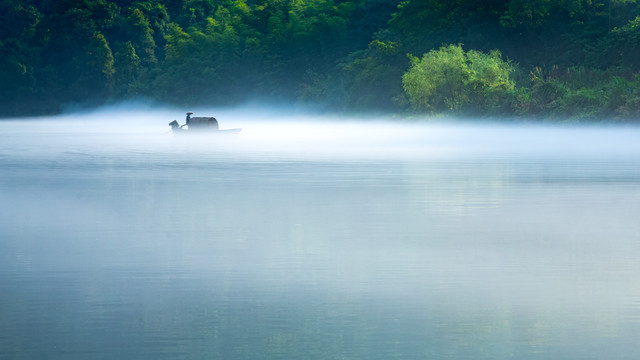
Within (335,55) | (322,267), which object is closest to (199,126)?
(335,55)

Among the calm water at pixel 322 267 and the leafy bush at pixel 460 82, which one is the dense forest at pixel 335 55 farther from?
the calm water at pixel 322 267

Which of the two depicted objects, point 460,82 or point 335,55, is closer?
point 460,82

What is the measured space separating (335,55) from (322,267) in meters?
79.1

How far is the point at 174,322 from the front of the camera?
23.2ft

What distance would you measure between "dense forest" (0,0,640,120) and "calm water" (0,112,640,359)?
3212 centimetres

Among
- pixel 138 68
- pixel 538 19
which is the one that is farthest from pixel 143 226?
pixel 138 68

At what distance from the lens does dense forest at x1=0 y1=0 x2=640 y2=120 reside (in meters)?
53.8

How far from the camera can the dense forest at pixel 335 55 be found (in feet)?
176

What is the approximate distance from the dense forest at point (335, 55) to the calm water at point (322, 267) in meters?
32.1

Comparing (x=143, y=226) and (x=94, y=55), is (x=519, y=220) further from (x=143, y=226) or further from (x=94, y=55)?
(x=94, y=55)

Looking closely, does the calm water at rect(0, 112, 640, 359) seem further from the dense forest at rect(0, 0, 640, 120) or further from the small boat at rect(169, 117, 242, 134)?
the dense forest at rect(0, 0, 640, 120)

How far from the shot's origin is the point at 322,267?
9234 mm

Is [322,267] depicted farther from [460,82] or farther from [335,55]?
[335,55]

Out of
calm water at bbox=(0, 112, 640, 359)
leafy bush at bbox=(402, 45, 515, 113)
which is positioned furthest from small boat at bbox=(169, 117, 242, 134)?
calm water at bbox=(0, 112, 640, 359)
